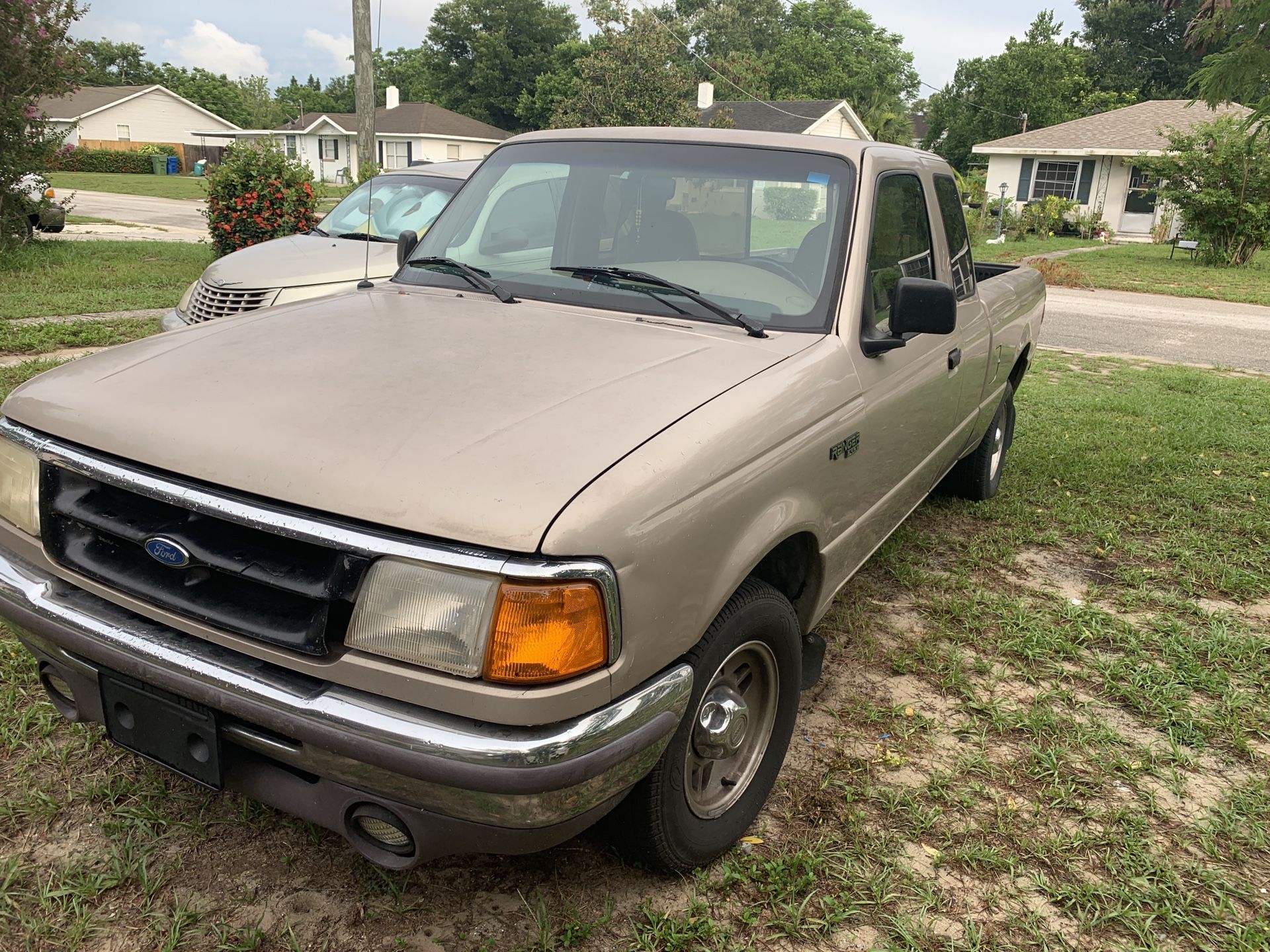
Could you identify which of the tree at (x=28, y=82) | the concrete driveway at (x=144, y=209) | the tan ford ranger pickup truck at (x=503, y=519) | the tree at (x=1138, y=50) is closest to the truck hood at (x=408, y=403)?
the tan ford ranger pickup truck at (x=503, y=519)

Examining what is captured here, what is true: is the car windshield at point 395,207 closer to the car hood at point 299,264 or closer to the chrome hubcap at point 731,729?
the car hood at point 299,264

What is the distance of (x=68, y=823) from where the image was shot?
257 cm

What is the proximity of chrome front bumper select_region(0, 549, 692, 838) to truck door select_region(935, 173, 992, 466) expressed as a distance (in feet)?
8.31

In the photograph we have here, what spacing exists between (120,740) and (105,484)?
0.58 meters

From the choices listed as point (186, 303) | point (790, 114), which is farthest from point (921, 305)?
point (790, 114)

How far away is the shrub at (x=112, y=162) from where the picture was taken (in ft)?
162

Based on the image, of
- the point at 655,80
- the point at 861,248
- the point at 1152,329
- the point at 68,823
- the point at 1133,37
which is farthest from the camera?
the point at 1133,37

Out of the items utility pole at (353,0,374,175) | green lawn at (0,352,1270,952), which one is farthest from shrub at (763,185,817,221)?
utility pole at (353,0,374,175)

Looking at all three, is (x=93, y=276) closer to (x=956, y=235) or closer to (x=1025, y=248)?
(x=956, y=235)

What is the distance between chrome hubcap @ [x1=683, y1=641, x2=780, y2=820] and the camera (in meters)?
2.40

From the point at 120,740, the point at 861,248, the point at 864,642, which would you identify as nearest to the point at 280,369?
the point at 120,740

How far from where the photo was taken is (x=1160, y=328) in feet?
45.0

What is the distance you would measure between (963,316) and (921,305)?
49.7 inches

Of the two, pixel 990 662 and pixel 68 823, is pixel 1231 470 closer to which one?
pixel 990 662
